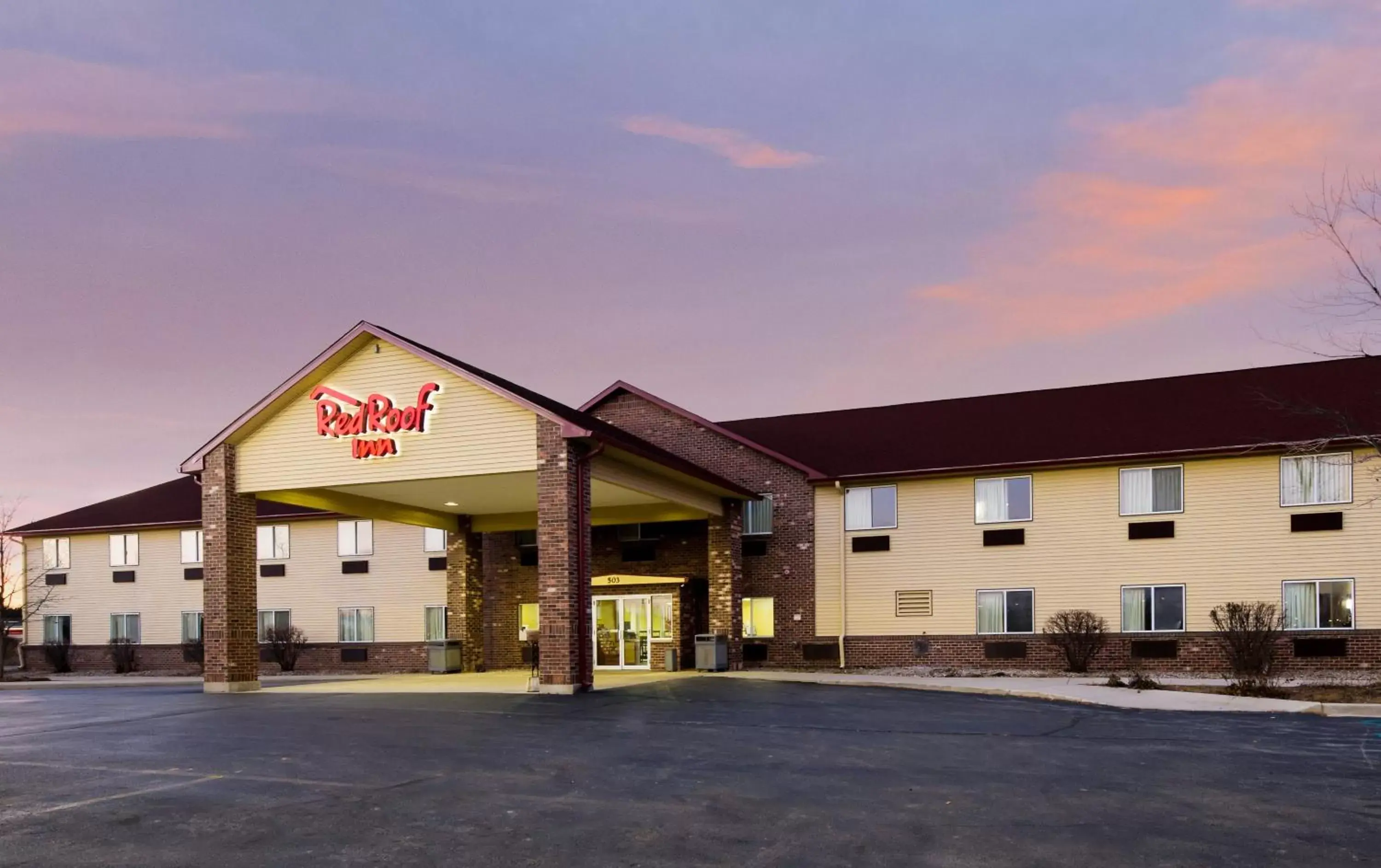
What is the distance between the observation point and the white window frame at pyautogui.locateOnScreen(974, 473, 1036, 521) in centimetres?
2838

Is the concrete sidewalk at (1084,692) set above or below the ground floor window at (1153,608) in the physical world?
below

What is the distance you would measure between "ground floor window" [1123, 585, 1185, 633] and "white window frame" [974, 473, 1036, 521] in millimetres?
2732

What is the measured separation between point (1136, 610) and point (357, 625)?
76.1 ft

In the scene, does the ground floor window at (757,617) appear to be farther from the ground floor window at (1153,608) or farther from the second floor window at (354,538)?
the second floor window at (354,538)

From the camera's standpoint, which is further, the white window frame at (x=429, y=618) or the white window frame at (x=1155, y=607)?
the white window frame at (x=429, y=618)

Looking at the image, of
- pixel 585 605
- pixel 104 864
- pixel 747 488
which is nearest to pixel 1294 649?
pixel 747 488

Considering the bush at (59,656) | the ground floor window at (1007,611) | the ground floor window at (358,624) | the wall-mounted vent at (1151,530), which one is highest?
the wall-mounted vent at (1151,530)

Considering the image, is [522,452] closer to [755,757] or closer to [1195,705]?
[755,757]

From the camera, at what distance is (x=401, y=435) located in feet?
76.2

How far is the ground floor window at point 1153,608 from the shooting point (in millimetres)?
26719

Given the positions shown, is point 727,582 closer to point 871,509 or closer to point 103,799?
point 871,509

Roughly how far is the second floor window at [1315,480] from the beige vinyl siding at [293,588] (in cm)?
2341

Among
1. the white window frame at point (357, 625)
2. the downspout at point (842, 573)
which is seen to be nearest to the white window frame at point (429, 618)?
the white window frame at point (357, 625)

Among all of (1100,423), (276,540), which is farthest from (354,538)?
(1100,423)
